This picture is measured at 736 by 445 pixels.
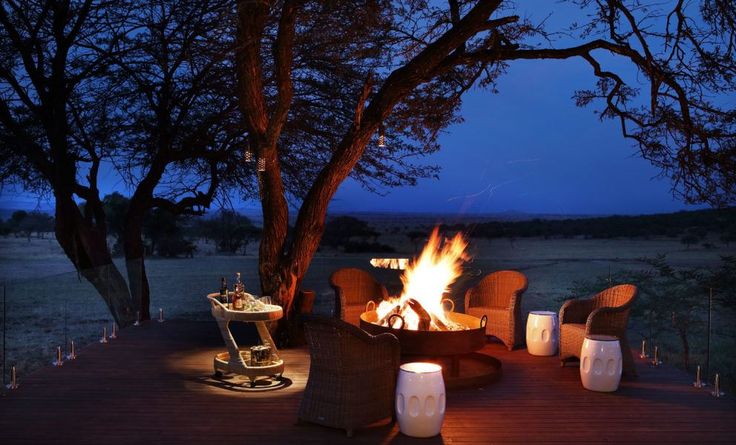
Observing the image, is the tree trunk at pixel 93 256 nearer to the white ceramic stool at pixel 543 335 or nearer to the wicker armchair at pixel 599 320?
the white ceramic stool at pixel 543 335

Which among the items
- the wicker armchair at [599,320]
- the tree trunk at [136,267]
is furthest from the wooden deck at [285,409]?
the tree trunk at [136,267]

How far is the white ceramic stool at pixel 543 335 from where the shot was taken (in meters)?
6.57

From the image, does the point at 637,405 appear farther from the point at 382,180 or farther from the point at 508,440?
the point at 382,180

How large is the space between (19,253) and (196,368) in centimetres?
2766

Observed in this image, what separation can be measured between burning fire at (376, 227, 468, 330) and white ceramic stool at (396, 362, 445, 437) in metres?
1.40

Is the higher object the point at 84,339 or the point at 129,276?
the point at 129,276

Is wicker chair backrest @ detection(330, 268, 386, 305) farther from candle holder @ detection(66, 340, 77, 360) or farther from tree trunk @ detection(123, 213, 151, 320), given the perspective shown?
tree trunk @ detection(123, 213, 151, 320)

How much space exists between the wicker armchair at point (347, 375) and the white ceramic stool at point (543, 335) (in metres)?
Result: 2.66

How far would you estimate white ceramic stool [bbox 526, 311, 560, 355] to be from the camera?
6566mm

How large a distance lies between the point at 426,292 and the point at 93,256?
4.93 m

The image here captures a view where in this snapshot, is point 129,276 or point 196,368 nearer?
point 196,368

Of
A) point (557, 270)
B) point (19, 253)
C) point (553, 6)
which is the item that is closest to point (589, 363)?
point (553, 6)

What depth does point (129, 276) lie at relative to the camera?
333 inches

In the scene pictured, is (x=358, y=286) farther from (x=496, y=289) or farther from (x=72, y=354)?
(x=72, y=354)
